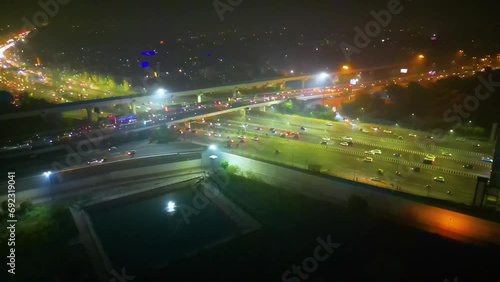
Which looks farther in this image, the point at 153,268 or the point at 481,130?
the point at 481,130

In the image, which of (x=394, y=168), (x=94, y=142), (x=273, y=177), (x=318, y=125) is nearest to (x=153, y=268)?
(x=273, y=177)

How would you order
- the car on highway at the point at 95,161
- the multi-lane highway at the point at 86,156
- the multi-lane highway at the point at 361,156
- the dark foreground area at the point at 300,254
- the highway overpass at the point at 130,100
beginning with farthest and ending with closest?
the highway overpass at the point at 130,100 < the car on highway at the point at 95,161 < the multi-lane highway at the point at 86,156 < the multi-lane highway at the point at 361,156 < the dark foreground area at the point at 300,254

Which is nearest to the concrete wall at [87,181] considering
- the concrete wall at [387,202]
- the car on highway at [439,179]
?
the concrete wall at [387,202]

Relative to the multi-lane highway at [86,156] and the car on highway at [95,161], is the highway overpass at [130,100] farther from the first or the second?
the car on highway at [95,161]

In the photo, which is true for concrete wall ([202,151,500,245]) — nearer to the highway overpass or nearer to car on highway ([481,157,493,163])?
car on highway ([481,157,493,163])

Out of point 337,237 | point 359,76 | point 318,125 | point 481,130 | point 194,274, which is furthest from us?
point 359,76

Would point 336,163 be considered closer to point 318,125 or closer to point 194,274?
point 318,125

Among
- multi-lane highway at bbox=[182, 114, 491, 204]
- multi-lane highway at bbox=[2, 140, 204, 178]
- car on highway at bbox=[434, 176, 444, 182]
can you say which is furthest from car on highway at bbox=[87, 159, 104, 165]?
car on highway at bbox=[434, 176, 444, 182]
